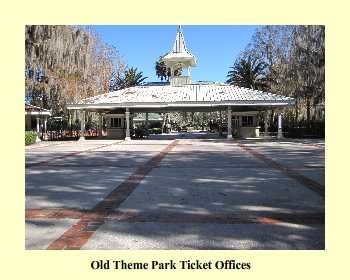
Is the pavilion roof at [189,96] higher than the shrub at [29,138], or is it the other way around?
the pavilion roof at [189,96]

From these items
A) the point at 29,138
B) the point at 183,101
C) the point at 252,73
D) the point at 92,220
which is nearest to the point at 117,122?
the point at 183,101

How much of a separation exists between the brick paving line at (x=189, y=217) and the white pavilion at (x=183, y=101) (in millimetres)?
23106

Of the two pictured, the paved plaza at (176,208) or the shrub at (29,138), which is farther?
the shrub at (29,138)

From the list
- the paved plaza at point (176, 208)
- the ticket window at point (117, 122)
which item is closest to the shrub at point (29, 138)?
the ticket window at point (117, 122)

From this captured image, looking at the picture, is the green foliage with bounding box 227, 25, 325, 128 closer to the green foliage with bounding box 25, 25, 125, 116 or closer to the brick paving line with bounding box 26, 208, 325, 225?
the green foliage with bounding box 25, 25, 125, 116

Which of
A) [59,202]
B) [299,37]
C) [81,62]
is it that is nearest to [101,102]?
[81,62]

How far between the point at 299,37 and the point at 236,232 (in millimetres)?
32288

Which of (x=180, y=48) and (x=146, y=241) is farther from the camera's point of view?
(x=180, y=48)

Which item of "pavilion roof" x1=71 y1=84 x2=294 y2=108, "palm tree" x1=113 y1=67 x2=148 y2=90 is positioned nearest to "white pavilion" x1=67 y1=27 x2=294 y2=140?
"pavilion roof" x1=71 y1=84 x2=294 y2=108

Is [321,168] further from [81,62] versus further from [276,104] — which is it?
[81,62]

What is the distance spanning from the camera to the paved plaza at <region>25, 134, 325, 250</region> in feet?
17.0

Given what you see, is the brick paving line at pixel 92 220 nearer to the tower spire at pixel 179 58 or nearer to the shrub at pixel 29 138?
the shrub at pixel 29 138

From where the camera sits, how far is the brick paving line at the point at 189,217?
6141 mm

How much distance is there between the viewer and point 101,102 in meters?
30.3
